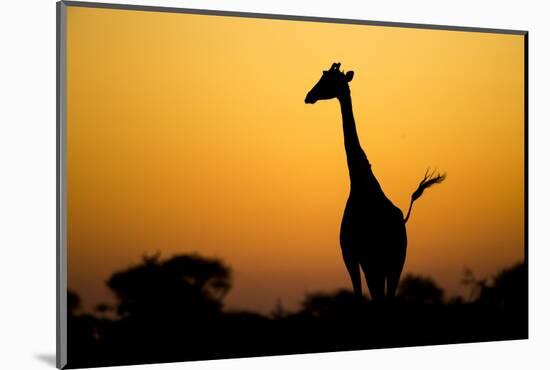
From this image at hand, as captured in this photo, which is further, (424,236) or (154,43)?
(424,236)

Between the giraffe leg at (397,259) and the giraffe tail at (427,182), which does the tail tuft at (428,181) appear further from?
the giraffe leg at (397,259)

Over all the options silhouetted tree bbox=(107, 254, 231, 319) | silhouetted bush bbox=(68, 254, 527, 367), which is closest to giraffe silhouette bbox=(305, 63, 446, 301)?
silhouetted bush bbox=(68, 254, 527, 367)

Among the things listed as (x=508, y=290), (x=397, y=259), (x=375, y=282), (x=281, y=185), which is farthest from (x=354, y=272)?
(x=508, y=290)

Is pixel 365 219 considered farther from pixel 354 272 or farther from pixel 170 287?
pixel 170 287

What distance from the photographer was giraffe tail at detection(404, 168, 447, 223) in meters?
8.09

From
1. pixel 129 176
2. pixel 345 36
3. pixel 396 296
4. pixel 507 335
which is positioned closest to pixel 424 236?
pixel 396 296

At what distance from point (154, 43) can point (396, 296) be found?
2.55 metres

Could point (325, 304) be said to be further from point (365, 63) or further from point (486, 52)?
point (486, 52)

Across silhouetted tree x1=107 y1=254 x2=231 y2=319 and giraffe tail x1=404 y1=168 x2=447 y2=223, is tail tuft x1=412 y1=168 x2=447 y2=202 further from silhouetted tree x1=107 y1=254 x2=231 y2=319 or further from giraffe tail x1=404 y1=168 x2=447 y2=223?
silhouetted tree x1=107 y1=254 x2=231 y2=319

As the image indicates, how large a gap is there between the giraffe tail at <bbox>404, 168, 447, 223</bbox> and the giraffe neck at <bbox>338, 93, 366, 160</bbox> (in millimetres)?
534

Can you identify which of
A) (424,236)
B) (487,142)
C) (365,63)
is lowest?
(424,236)

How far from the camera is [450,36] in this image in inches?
323

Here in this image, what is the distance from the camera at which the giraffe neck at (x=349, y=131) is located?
7871mm

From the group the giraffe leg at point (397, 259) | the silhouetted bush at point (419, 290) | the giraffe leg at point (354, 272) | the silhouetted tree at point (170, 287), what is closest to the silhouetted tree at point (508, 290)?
the silhouetted bush at point (419, 290)
